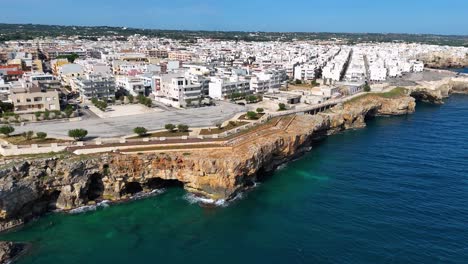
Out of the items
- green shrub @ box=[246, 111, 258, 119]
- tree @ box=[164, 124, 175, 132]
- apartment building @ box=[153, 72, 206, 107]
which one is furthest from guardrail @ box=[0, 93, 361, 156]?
apartment building @ box=[153, 72, 206, 107]

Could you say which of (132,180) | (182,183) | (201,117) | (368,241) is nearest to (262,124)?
(201,117)

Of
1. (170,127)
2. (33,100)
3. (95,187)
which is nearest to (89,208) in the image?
(95,187)

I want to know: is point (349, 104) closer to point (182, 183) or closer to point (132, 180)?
point (182, 183)

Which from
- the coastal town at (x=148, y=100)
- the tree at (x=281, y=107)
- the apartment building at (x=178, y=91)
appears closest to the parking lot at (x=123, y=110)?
the coastal town at (x=148, y=100)

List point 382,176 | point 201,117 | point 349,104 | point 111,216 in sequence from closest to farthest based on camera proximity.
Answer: point 111,216 < point 382,176 < point 201,117 < point 349,104

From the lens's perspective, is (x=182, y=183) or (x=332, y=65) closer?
(x=182, y=183)

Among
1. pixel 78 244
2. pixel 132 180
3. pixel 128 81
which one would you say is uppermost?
pixel 128 81

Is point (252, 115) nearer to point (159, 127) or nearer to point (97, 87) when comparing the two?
point (159, 127)
